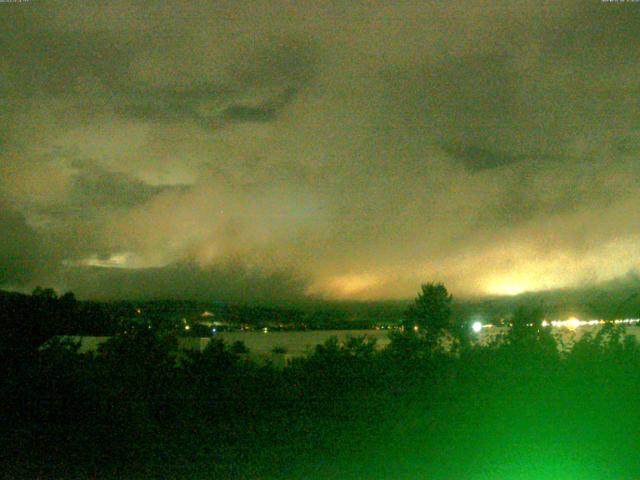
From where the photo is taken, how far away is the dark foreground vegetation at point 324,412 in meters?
8.27

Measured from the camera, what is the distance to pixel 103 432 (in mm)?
8859

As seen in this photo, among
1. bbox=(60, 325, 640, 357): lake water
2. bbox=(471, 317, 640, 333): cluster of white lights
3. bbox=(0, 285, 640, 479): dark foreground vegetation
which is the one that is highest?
bbox=(471, 317, 640, 333): cluster of white lights

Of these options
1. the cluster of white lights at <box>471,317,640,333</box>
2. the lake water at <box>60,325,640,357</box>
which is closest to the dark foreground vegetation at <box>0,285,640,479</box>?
the lake water at <box>60,325,640,357</box>

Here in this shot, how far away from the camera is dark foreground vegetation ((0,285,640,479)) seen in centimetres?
827

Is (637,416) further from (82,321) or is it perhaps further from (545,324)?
(82,321)

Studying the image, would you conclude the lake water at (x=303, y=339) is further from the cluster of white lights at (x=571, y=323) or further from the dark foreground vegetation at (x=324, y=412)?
the dark foreground vegetation at (x=324, y=412)

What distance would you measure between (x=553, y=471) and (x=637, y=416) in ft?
8.56

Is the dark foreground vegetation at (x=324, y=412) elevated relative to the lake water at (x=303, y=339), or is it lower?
lower

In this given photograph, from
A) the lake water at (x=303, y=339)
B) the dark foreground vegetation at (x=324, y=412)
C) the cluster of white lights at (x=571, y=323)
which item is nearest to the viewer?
the dark foreground vegetation at (x=324, y=412)

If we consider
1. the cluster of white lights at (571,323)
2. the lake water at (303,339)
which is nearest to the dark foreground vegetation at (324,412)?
the lake water at (303,339)

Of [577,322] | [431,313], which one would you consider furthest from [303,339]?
[577,322]

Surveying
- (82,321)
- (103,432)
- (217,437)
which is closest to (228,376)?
(217,437)

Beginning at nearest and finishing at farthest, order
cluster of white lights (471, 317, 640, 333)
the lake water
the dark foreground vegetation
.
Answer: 1. the dark foreground vegetation
2. the lake water
3. cluster of white lights (471, 317, 640, 333)

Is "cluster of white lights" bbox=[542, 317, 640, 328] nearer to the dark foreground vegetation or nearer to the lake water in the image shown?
the lake water
